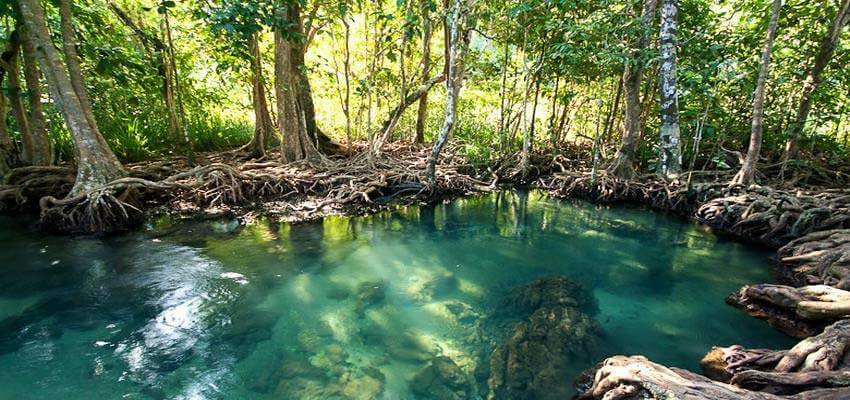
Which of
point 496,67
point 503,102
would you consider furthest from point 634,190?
point 496,67

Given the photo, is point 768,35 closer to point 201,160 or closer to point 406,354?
point 406,354

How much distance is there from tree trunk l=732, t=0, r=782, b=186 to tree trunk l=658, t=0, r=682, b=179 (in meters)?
1.21

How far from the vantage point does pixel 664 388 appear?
2385 millimetres

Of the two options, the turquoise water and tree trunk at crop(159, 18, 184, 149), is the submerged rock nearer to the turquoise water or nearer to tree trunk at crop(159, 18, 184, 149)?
the turquoise water

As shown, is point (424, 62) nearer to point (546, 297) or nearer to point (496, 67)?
point (496, 67)

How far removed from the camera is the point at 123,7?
29.7 ft

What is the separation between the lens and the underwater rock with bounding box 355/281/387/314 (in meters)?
4.74

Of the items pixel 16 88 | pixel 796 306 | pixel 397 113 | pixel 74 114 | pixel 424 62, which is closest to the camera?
pixel 796 306

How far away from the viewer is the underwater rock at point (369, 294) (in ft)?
15.5

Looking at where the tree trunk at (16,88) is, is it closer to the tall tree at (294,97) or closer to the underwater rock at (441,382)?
the tall tree at (294,97)

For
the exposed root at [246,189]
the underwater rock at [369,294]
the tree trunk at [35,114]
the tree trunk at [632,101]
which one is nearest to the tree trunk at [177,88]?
the exposed root at [246,189]

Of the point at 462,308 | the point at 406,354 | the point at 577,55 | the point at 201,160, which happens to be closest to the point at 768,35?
the point at 577,55

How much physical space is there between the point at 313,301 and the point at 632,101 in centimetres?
785

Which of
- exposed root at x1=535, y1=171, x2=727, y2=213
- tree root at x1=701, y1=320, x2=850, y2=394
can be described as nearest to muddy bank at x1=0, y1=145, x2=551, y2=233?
exposed root at x1=535, y1=171, x2=727, y2=213
